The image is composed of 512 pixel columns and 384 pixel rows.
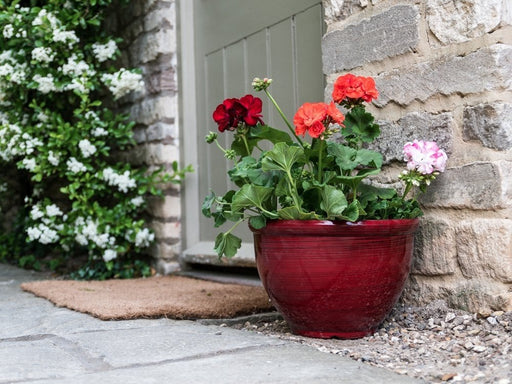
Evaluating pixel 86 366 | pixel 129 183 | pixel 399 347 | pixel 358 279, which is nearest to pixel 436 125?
pixel 358 279

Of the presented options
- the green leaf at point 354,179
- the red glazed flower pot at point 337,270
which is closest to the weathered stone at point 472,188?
the red glazed flower pot at point 337,270

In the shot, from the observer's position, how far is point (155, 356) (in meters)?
1.79

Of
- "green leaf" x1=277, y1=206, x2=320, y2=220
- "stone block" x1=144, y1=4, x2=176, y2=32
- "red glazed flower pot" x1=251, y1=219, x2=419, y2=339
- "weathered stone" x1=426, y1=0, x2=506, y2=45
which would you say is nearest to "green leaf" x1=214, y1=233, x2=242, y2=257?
"red glazed flower pot" x1=251, y1=219, x2=419, y2=339

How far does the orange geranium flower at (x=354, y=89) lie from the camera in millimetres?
2008

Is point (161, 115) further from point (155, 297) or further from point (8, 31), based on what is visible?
point (155, 297)

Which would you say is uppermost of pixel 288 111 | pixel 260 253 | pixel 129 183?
pixel 288 111

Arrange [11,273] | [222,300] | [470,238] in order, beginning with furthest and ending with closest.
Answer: [11,273], [222,300], [470,238]

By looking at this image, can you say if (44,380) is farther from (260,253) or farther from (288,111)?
(288,111)

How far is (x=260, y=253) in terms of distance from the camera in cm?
206

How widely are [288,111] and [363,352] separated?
138cm

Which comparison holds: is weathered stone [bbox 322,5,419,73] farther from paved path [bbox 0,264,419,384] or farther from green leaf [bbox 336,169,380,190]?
paved path [bbox 0,264,419,384]

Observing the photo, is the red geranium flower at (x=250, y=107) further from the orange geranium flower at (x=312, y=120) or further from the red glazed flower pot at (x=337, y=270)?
the red glazed flower pot at (x=337, y=270)

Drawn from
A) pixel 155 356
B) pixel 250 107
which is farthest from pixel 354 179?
pixel 155 356

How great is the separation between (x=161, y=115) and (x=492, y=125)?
2088 mm
